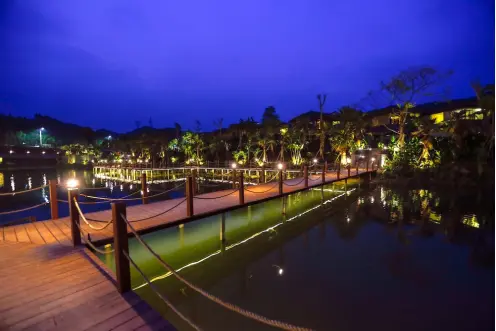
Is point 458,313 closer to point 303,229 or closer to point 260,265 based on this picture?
point 260,265

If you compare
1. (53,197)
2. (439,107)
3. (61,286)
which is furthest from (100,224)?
(439,107)

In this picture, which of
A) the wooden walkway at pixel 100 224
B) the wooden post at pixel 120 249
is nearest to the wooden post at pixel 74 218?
the wooden walkway at pixel 100 224

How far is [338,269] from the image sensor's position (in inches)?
283

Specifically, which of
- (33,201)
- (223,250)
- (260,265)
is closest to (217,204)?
(223,250)

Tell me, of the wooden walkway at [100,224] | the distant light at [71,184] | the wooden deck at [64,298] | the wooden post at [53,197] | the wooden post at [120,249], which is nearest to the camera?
the wooden deck at [64,298]

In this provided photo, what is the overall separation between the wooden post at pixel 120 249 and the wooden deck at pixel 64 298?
14 centimetres

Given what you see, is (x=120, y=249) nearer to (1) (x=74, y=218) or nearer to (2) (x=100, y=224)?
(1) (x=74, y=218)

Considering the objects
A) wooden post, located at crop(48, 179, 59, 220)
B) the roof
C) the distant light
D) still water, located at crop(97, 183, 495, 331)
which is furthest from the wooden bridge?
the roof

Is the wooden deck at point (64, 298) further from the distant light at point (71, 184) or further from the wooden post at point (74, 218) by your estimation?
the distant light at point (71, 184)

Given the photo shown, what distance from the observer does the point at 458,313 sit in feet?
17.2

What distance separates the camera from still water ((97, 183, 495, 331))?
5.27 meters

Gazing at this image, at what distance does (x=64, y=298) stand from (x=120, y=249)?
85 centimetres

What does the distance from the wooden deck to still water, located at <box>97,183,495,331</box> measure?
2104 mm

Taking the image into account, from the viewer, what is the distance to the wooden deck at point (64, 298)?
2988mm
